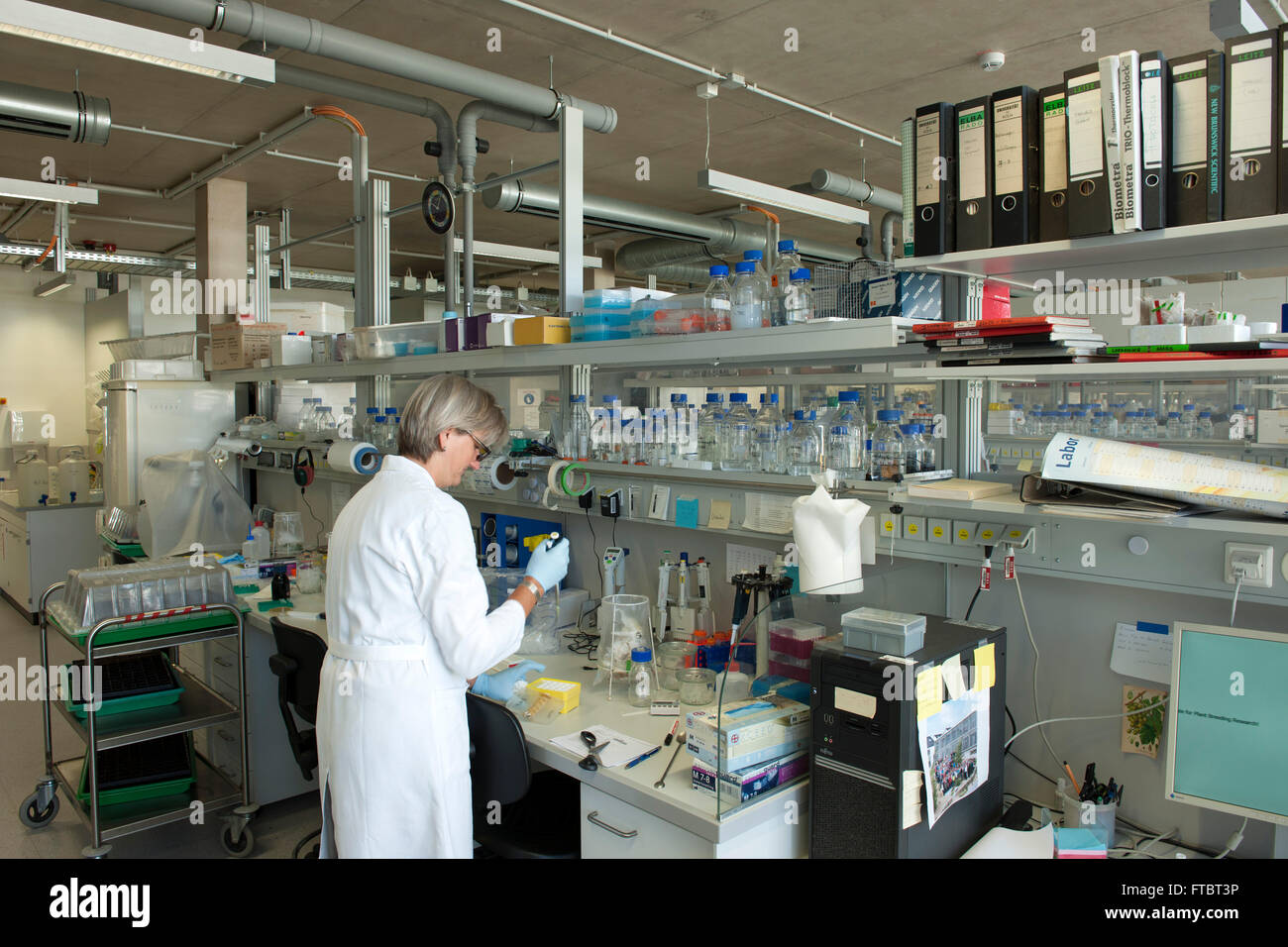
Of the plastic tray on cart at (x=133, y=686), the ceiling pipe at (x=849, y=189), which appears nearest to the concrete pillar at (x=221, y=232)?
the plastic tray on cart at (x=133, y=686)

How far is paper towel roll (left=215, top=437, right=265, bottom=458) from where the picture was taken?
4512 mm

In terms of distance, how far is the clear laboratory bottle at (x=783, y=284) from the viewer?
210 centimetres

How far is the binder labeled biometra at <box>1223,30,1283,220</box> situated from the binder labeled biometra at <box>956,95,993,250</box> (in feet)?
1.24

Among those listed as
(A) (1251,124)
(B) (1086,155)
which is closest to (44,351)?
(B) (1086,155)

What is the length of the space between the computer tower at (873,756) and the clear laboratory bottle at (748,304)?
2.91 ft

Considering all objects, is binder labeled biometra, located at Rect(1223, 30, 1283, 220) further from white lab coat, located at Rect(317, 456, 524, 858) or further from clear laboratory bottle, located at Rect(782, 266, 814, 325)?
white lab coat, located at Rect(317, 456, 524, 858)

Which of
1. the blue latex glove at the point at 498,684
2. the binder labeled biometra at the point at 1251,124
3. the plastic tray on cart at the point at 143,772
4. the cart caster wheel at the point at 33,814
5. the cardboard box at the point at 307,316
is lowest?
the cart caster wheel at the point at 33,814

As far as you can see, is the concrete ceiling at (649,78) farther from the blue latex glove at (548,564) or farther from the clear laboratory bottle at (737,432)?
the blue latex glove at (548,564)

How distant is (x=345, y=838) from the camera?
1.82 metres

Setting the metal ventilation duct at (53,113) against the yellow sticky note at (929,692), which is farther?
the metal ventilation duct at (53,113)

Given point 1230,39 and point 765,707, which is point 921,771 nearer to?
point 765,707

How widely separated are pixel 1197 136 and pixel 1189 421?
5.34m

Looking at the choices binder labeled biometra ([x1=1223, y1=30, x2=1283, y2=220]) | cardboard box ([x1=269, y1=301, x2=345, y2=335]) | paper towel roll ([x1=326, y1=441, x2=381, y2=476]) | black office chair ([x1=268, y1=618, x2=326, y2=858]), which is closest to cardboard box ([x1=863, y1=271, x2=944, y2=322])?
binder labeled biometra ([x1=1223, y1=30, x2=1283, y2=220])
